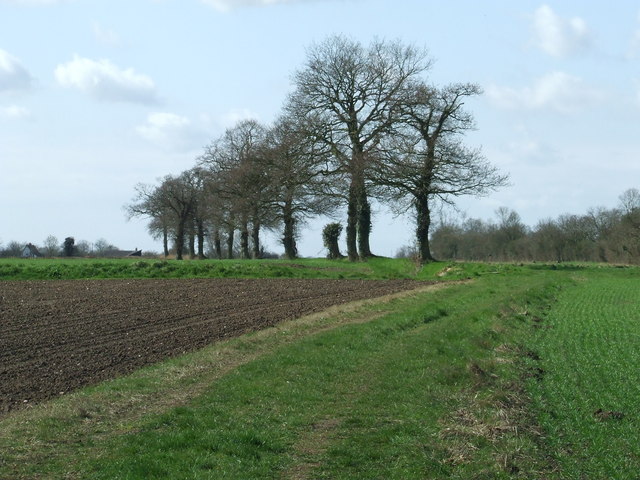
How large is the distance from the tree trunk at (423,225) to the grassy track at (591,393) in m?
24.4

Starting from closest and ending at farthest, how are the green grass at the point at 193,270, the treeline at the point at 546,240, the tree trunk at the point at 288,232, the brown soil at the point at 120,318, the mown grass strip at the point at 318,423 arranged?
the mown grass strip at the point at 318,423
the brown soil at the point at 120,318
the green grass at the point at 193,270
the tree trunk at the point at 288,232
the treeline at the point at 546,240

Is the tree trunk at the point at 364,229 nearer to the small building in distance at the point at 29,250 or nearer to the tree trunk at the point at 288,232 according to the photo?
the tree trunk at the point at 288,232

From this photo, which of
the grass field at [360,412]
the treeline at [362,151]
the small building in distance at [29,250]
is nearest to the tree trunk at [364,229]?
the treeline at [362,151]

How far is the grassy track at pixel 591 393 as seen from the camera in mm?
8555

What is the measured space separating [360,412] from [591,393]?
3.75m

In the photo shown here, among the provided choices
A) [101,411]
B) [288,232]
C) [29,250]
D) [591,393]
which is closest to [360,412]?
[101,411]

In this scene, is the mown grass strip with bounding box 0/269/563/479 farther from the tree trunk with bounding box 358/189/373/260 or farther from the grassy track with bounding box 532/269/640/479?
the tree trunk with bounding box 358/189/373/260

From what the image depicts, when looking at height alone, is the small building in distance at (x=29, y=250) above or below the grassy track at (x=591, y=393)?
above

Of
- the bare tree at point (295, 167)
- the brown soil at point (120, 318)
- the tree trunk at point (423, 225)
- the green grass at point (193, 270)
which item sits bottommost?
the brown soil at point (120, 318)

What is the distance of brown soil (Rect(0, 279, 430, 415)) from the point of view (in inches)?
571

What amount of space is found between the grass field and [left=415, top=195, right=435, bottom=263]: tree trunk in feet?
94.9

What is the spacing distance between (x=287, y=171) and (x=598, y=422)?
42.2m

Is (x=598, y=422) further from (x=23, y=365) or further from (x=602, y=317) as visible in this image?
(x=602, y=317)

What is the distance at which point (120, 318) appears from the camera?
22.8 m
